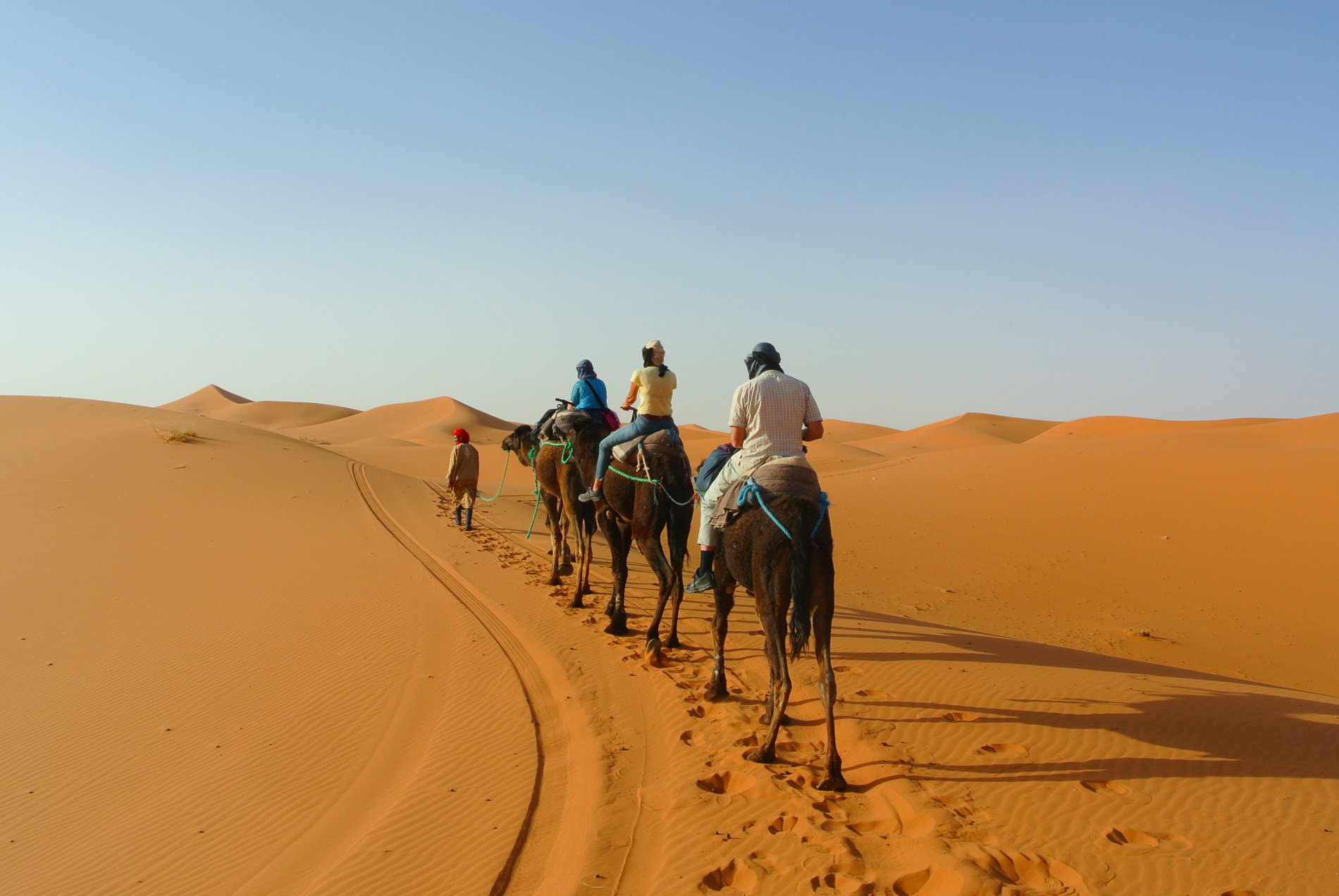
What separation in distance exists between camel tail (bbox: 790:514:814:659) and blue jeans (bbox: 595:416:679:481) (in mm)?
3010

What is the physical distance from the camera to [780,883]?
430cm

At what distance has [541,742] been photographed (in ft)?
20.7

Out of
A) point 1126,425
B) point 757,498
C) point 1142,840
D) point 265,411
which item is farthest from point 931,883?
point 265,411

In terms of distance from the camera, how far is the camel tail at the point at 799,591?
561 cm

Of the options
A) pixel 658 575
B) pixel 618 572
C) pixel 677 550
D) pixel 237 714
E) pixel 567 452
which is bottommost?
pixel 237 714

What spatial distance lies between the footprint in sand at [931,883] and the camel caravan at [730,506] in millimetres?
1046

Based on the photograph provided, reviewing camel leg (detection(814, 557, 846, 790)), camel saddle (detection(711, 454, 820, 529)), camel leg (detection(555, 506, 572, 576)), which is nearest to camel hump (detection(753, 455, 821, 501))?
camel saddle (detection(711, 454, 820, 529))

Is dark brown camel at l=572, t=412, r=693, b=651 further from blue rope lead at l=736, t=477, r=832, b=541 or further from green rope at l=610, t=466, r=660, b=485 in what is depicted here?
blue rope lead at l=736, t=477, r=832, b=541

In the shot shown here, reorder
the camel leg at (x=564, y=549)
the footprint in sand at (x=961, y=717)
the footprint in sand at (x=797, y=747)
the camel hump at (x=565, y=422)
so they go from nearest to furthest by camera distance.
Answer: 1. the footprint in sand at (x=797, y=747)
2. the footprint in sand at (x=961, y=717)
3. the camel hump at (x=565, y=422)
4. the camel leg at (x=564, y=549)

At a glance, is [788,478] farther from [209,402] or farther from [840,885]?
[209,402]

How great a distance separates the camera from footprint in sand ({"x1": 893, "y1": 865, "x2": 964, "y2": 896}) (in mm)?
4168

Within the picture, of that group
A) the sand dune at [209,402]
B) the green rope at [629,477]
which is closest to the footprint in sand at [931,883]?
the green rope at [629,477]

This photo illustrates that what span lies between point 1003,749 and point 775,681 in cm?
186

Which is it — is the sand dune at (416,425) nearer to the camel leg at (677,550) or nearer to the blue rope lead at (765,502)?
the camel leg at (677,550)
